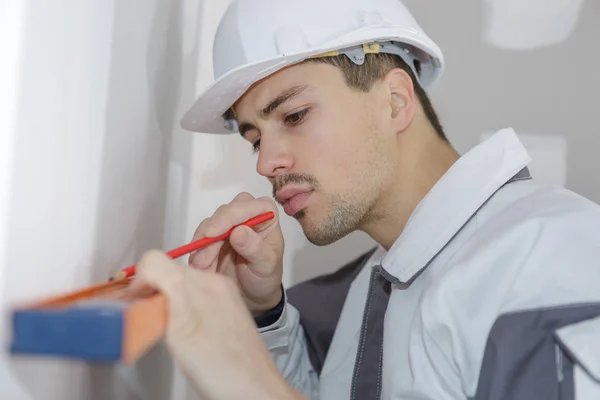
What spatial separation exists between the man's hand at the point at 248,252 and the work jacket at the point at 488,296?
17 cm

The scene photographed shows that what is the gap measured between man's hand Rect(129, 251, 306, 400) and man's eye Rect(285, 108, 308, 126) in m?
0.44

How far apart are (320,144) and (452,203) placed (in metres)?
0.22

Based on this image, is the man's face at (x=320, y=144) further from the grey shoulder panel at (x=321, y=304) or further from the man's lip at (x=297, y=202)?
the grey shoulder panel at (x=321, y=304)

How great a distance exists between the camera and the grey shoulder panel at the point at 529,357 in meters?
0.74

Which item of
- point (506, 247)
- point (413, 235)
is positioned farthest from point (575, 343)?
point (413, 235)

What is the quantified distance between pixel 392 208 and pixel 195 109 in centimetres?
38

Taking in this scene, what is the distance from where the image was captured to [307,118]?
1.00m

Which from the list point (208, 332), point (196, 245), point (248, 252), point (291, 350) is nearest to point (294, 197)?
point (248, 252)

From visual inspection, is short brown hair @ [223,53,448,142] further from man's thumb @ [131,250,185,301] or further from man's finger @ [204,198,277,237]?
man's thumb @ [131,250,185,301]

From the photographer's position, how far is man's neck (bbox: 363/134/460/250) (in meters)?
1.09

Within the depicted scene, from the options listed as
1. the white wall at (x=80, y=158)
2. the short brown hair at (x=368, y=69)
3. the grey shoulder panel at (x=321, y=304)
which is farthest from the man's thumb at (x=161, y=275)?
the grey shoulder panel at (x=321, y=304)

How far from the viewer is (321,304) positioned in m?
1.33

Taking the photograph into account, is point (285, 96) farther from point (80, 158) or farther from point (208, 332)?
point (208, 332)

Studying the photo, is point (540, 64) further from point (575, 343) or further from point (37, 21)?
point (37, 21)
